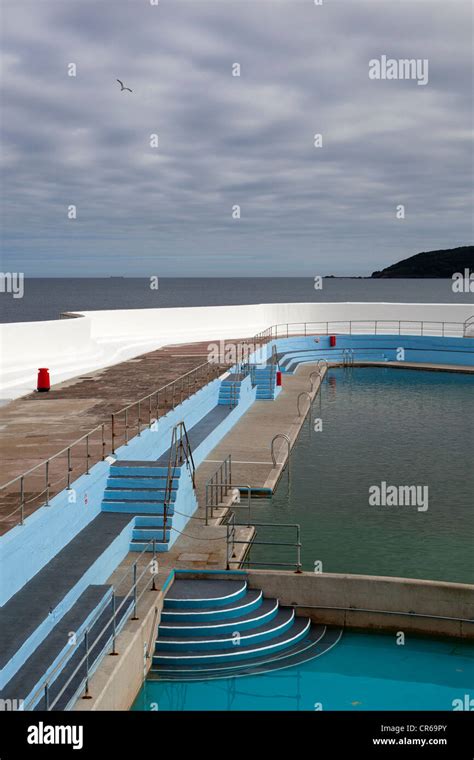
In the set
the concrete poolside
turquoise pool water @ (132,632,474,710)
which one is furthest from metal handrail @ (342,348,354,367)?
turquoise pool water @ (132,632,474,710)

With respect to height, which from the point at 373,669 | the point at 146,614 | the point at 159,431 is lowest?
the point at 373,669

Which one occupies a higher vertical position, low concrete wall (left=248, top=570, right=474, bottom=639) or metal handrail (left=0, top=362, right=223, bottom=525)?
metal handrail (left=0, top=362, right=223, bottom=525)

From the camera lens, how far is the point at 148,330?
1437 inches

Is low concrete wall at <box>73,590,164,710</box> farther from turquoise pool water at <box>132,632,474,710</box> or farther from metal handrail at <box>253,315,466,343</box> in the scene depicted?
metal handrail at <box>253,315,466,343</box>

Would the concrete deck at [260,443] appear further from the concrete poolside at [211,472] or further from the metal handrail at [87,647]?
the metal handrail at [87,647]

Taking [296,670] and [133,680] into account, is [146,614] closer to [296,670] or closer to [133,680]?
[133,680]

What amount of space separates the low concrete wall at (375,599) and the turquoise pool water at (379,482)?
1331 millimetres

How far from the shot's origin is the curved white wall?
22453 mm

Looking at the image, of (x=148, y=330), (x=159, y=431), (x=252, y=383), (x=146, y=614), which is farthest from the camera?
(x=148, y=330)

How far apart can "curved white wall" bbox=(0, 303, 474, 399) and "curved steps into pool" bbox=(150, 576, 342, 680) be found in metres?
10.9

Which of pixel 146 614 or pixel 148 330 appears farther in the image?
pixel 148 330

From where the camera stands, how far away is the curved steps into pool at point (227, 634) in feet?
32.2
